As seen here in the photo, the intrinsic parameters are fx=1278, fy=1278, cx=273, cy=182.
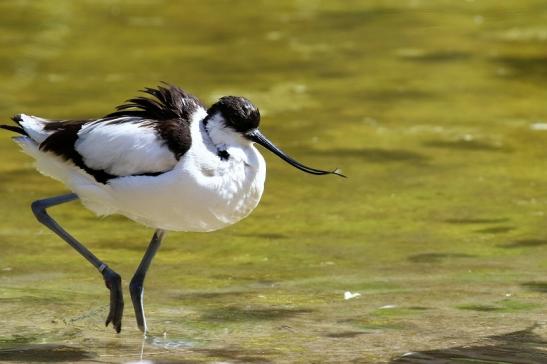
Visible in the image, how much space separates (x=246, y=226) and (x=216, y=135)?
2.21m

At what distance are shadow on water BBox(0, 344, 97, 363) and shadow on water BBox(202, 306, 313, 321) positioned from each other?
0.77m

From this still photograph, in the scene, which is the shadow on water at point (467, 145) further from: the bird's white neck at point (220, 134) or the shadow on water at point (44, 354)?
the shadow on water at point (44, 354)

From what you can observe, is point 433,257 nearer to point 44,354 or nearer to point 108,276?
point 108,276

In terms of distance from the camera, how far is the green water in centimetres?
608

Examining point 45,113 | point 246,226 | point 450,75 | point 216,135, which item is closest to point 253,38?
point 450,75

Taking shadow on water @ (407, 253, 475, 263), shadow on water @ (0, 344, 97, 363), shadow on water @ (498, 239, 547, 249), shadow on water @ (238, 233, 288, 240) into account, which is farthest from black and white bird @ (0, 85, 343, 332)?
shadow on water @ (498, 239, 547, 249)

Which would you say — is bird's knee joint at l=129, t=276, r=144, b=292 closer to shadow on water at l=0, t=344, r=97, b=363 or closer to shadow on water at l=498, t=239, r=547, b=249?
shadow on water at l=0, t=344, r=97, b=363

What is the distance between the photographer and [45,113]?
33.8 feet

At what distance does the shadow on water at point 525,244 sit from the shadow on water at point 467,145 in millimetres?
2122

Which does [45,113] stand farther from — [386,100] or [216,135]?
[216,135]

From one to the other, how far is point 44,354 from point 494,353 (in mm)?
2012

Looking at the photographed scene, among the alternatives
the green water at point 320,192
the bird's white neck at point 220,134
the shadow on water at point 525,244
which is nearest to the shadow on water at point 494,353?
the green water at point 320,192

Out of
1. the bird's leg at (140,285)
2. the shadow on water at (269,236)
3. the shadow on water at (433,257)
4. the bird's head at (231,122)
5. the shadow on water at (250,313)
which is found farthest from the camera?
the shadow on water at (269,236)

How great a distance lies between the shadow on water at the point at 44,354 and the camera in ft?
18.5
